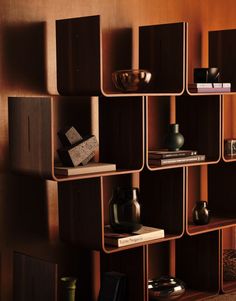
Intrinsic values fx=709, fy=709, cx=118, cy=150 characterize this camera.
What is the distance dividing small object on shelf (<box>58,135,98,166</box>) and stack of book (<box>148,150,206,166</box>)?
12.5 inches

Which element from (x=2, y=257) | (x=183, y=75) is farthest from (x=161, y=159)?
(x=2, y=257)

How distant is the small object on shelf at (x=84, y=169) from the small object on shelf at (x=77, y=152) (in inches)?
1.2

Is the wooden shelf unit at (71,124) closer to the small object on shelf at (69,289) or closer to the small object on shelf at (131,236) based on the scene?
the small object on shelf at (131,236)

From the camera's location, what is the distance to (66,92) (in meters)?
2.62

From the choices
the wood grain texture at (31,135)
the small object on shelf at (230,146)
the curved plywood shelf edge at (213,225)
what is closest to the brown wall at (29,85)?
the wood grain texture at (31,135)

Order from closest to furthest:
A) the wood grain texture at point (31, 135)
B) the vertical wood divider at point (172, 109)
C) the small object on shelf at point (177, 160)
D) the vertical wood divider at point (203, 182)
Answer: the wood grain texture at point (31, 135)
the small object on shelf at point (177, 160)
the vertical wood divider at point (172, 109)
the vertical wood divider at point (203, 182)

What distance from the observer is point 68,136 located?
8.31 feet

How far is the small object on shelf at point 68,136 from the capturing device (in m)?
2.53

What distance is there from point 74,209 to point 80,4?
30.8 inches

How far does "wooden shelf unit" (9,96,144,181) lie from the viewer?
93.9 inches

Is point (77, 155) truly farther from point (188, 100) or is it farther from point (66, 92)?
point (188, 100)

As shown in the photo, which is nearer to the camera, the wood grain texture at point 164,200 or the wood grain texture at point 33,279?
the wood grain texture at point 33,279

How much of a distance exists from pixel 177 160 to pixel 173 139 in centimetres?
10

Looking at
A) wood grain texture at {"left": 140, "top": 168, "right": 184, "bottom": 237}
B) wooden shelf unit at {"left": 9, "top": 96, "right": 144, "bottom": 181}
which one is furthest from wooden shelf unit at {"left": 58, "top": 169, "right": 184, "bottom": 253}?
wooden shelf unit at {"left": 9, "top": 96, "right": 144, "bottom": 181}
